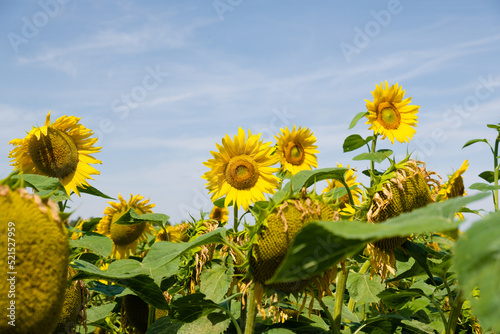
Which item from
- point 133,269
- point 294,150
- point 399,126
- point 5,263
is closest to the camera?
point 5,263

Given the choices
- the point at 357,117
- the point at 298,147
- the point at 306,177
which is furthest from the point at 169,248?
the point at 298,147

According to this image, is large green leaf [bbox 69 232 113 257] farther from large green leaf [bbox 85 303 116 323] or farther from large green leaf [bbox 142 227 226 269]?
large green leaf [bbox 85 303 116 323]

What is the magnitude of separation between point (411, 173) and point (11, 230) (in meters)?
1.60

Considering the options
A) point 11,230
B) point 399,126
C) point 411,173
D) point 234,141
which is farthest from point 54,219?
point 399,126

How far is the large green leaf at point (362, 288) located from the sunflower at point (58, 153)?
1.83 meters

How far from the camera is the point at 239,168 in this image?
10.9 ft

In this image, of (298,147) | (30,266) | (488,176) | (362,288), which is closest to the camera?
(30,266)

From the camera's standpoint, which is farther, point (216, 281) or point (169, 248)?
point (216, 281)

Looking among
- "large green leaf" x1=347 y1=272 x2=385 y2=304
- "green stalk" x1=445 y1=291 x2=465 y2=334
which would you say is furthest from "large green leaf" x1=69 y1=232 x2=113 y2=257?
"green stalk" x1=445 y1=291 x2=465 y2=334

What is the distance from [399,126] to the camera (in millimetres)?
4422

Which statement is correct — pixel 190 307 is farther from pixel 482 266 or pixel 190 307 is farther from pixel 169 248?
pixel 482 266

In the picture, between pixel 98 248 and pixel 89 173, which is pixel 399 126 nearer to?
pixel 89 173

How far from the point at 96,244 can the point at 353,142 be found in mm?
1961

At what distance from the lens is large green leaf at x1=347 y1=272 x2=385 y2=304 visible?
7.82 ft
